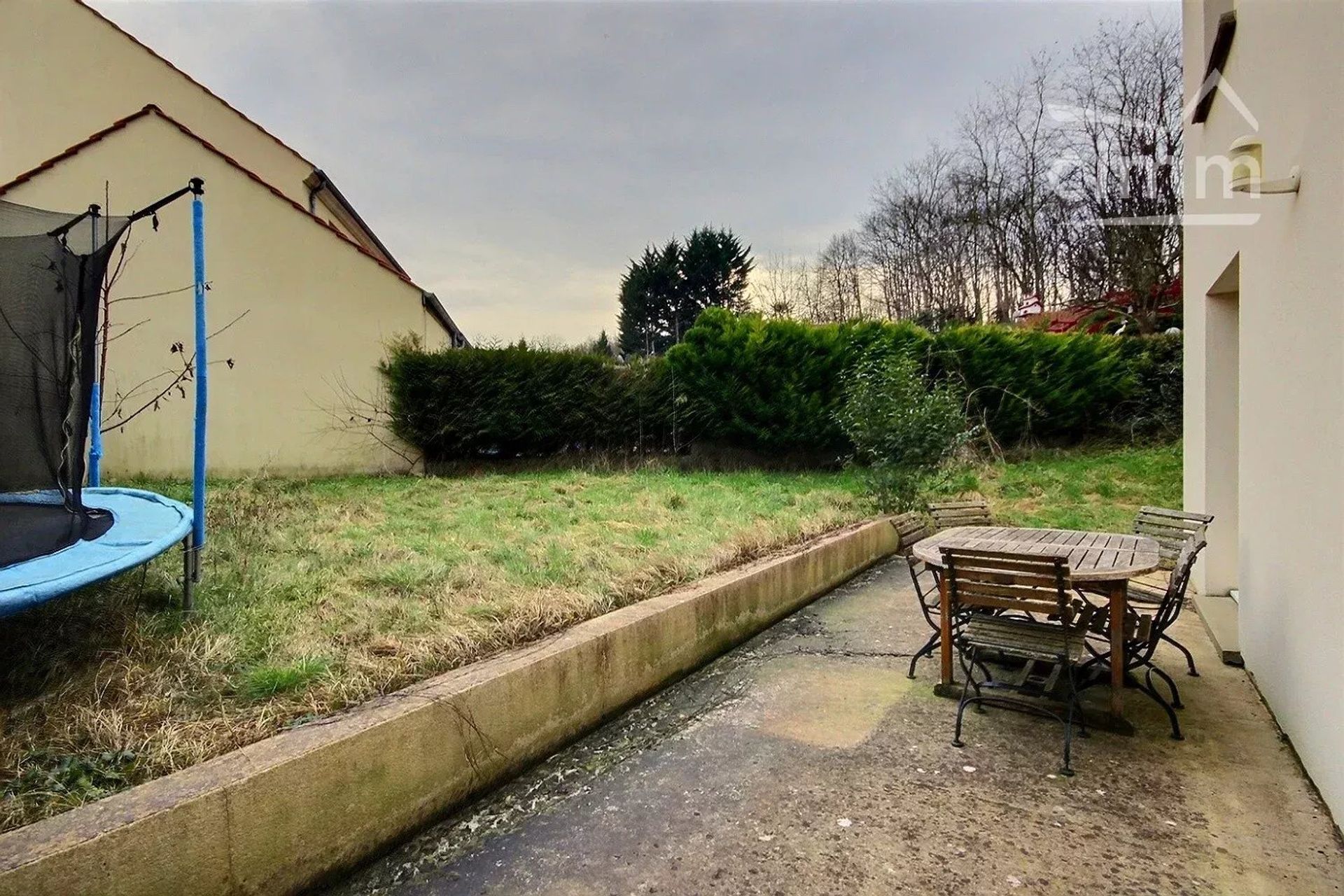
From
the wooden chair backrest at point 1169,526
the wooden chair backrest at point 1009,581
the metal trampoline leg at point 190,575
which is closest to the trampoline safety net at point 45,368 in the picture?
the metal trampoline leg at point 190,575

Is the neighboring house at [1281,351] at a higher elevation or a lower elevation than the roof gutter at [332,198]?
lower

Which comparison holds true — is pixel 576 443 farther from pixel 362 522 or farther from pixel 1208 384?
pixel 1208 384

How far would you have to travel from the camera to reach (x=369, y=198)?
15961 mm

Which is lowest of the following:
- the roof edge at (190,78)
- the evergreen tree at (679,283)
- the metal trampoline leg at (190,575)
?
the metal trampoline leg at (190,575)

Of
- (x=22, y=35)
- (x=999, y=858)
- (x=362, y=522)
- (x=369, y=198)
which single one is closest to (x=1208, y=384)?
(x=999, y=858)

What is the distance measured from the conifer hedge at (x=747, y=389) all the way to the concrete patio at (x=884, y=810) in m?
7.68

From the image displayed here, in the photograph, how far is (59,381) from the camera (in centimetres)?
316

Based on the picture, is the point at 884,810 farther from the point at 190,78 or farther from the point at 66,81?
the point at 190,78

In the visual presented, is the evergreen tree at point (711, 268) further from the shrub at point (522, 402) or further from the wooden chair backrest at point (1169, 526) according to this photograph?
the wooden chair backrest at point (1169, 526)

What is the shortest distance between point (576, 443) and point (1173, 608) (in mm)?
9302

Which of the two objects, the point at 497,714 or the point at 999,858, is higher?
the point at 497,714

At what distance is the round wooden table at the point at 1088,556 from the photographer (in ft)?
9.92

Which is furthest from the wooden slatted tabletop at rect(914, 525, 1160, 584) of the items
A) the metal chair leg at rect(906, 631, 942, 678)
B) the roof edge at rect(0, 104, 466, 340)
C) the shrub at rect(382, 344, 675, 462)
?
the roof edge at rect(0, 104, 466, 340)

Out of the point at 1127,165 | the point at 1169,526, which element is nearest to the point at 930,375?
the point at 1169,526
